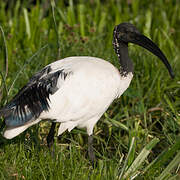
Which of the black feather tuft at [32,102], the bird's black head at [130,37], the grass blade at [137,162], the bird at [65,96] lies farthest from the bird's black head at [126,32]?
the grass blade at [137,162]

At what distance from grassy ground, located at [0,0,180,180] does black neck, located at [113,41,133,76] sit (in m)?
0.42

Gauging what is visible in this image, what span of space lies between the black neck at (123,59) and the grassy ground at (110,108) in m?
0.42

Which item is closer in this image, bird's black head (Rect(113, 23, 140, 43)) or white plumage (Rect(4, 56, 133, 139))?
white plumage (Rect(4, 56, 133, 139))

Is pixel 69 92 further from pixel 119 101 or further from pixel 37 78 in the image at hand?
pixel 119 101

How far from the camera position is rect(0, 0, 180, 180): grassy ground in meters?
2.88

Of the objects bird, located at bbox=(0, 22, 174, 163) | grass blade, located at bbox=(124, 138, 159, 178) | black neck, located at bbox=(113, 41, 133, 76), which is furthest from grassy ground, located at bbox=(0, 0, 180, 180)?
black neck, located at bbox=(113, 41, 133, 76)

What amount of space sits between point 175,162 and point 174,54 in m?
2.40

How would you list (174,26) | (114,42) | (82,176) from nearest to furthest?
(82,176), (114,42), (174,26)

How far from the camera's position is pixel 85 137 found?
405 cm

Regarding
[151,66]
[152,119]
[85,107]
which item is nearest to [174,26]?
[151,66]

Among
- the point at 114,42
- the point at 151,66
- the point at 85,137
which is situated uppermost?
the point at 114,42

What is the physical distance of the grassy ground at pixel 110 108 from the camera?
2.88 metres

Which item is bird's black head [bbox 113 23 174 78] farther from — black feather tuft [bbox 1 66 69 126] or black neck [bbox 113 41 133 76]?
black feather tuft [bbox 1 66 69 126]

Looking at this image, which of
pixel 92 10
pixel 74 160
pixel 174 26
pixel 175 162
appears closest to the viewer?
pixel 175 162
